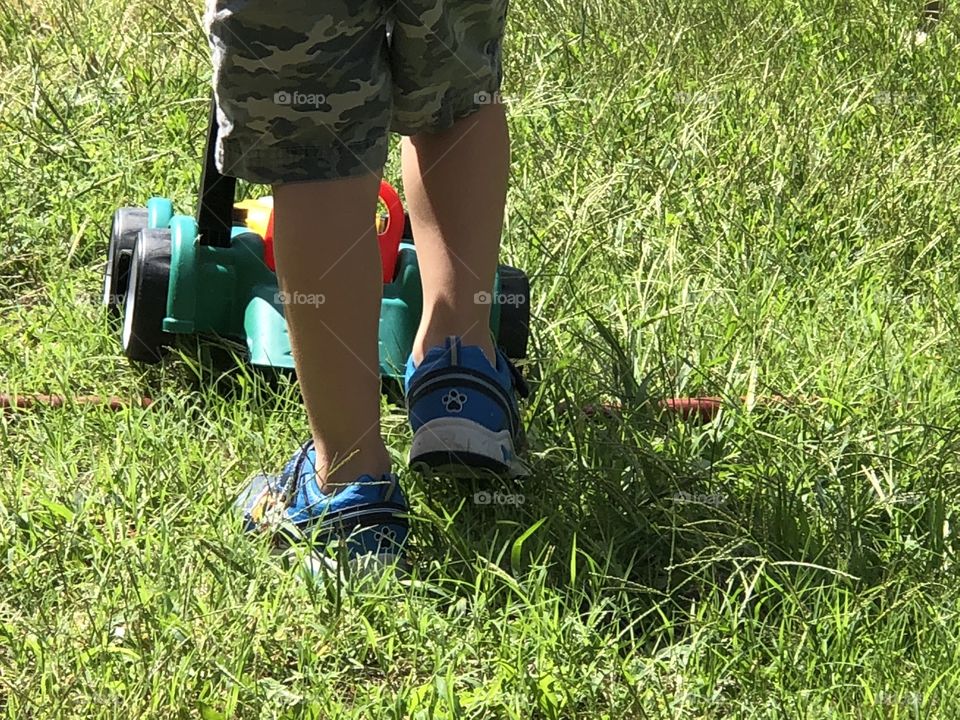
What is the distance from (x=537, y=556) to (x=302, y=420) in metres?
0.57

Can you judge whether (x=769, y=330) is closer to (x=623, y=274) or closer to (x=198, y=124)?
(x=623, y=274)

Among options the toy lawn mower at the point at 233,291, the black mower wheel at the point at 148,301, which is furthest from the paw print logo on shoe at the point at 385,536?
the black mower wheel at the point at 148,301

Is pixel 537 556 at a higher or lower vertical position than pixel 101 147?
lower

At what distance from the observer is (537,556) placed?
2016 millimetres

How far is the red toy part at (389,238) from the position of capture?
98.5 inches

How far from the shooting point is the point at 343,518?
6.57 ft

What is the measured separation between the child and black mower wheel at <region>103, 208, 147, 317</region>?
671 mm

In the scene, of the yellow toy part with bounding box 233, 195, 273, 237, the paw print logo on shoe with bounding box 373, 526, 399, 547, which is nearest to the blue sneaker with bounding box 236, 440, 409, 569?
the paw print logo on shoe with bounding box 373, 526, 399, 547

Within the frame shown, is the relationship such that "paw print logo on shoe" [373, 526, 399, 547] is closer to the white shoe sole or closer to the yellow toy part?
the white shoe sole

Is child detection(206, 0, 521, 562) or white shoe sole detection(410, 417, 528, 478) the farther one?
white shoe sole detection(410, 417, 528, 478)

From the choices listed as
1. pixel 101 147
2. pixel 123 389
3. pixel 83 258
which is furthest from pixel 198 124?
pixel 123 389

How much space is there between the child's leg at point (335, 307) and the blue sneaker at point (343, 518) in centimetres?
3

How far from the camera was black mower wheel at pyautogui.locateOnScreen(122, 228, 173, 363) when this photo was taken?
2.45 metres

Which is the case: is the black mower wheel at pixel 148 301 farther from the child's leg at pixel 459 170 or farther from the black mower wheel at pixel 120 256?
the child's leg at pixel 459 170
